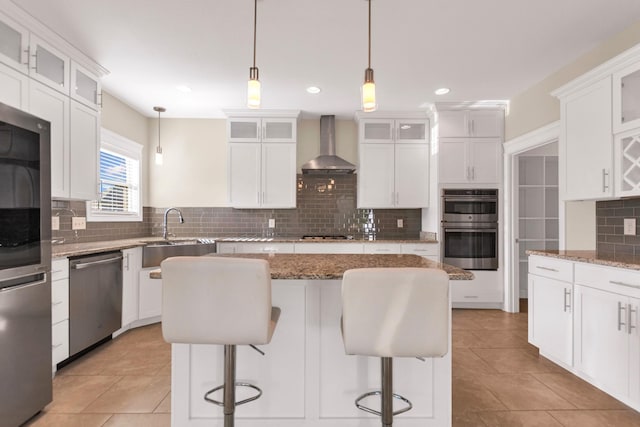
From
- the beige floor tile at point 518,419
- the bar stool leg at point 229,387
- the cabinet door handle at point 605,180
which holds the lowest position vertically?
the beige floor tile at point 518,419

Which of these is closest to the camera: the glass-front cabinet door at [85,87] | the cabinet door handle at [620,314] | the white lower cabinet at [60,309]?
the cabinet door handle at [620,314]

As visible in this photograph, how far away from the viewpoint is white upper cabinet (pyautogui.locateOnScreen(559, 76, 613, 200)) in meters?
2.43

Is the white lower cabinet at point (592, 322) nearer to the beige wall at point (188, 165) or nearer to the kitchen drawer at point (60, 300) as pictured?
the kitchen drawer at point (60, 300)

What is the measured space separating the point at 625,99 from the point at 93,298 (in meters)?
4.39

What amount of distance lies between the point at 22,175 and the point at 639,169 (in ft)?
12.4

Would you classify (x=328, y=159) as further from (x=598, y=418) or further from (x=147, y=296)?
(x=598, y=418)

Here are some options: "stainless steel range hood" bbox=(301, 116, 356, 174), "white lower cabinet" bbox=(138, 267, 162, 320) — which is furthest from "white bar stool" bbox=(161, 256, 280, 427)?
"stainless steel range hood" bbox=(301, 116, 356, 174)

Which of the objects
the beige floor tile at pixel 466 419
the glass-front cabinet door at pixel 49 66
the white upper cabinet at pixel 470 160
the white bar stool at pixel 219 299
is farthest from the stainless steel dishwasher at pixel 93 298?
the white upper cabinet at pixel 470 160

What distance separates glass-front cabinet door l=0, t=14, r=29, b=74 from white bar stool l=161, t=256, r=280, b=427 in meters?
2.16

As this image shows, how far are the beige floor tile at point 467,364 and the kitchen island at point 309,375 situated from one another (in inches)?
36.6

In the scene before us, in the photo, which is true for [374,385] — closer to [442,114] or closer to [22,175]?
[22,175]

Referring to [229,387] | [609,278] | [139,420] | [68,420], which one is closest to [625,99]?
[609,278]

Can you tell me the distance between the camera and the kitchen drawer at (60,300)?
2.44m

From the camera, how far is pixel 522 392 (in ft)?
7.49
